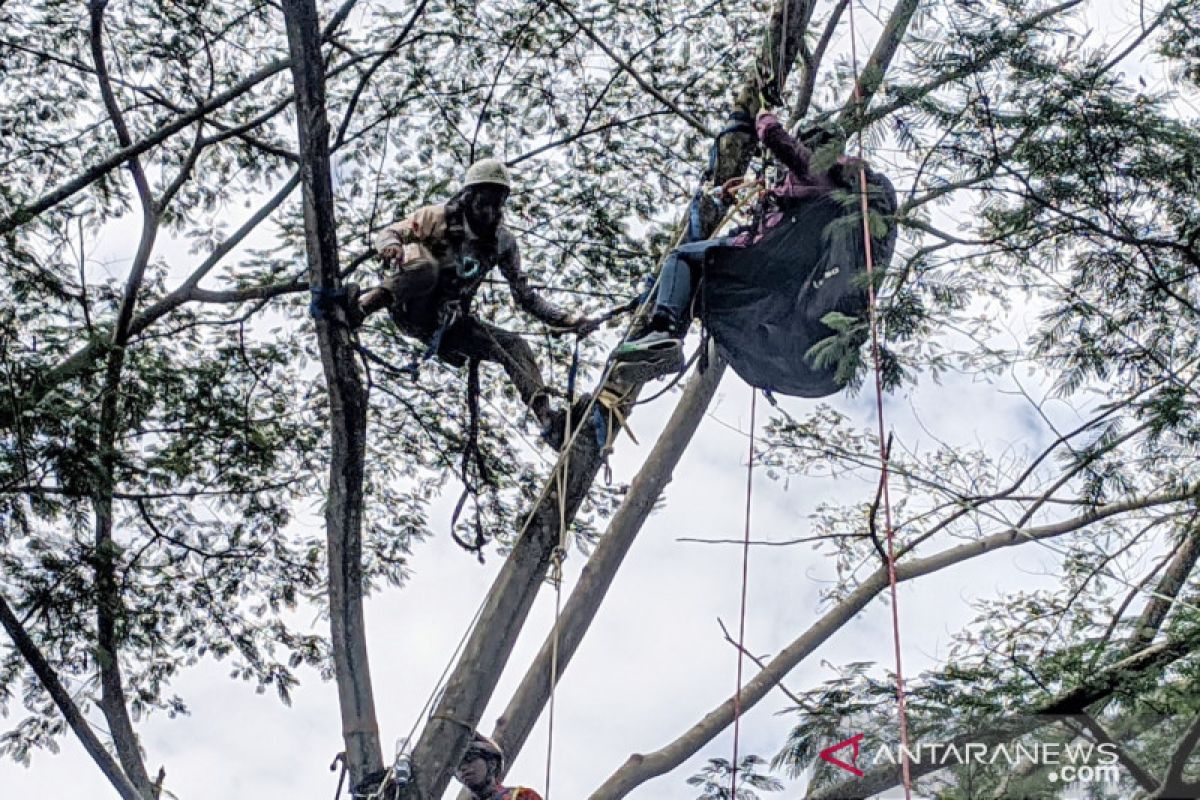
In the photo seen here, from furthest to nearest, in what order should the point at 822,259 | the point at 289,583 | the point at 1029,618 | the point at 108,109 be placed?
1. the point at 289,583
2. the point at 108,109
3. the point at 1029,618
4. the point at 822,259

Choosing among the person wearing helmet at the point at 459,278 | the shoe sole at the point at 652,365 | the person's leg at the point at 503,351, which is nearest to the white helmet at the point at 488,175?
the person wearing helmet at the point at 459,278

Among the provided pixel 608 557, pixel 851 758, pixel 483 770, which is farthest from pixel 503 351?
pixel 851 758

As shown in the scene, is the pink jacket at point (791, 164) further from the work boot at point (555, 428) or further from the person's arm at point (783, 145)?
the work boot at point (555, 428)

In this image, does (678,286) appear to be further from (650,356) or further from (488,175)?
(488,175)

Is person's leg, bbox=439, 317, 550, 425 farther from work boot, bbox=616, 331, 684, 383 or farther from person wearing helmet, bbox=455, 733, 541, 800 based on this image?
person wearing helmet, bbox=455, 733, 541, 800

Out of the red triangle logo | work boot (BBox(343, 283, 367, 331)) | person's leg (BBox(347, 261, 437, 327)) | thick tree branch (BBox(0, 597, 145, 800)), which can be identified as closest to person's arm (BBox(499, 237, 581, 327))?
person's leg (BBox(347, 261, 437, 327))

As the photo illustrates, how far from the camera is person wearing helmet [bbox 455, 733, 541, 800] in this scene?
552 centimetres

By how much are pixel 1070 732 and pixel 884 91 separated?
1960 millimetres

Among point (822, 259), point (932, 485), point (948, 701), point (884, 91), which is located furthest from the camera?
point (932, 485)

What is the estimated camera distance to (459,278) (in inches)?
229

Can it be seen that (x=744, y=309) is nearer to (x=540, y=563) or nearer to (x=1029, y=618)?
(x=540, y=563)

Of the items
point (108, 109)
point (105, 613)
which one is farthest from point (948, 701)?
point (108, 109)

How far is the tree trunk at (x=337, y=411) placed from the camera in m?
4.79

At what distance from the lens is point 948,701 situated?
4777mm
